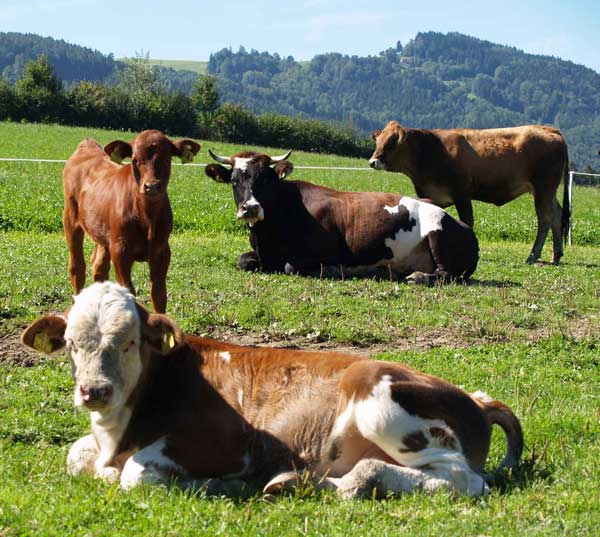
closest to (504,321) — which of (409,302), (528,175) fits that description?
(409,302)

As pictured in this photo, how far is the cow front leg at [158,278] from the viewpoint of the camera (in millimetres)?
9992

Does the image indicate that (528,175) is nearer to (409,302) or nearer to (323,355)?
(409,302)

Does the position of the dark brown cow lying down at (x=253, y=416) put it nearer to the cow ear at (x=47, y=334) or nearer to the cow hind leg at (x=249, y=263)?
the cow ear at (x=47, y=334)

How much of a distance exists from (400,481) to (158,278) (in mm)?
5239

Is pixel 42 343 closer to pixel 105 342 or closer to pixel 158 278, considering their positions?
pixel 105 342

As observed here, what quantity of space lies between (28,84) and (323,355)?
74.1 meters

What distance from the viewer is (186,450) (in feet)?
17.9

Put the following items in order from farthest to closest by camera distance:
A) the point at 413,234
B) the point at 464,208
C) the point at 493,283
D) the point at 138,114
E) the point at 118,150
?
1. the point at 138,114
2. the point at 464,208
3. the point at 413,234
4. the point at 493,283
5. the point at 118,150

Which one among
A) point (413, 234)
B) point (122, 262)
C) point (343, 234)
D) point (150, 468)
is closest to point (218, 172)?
point (343, 234)

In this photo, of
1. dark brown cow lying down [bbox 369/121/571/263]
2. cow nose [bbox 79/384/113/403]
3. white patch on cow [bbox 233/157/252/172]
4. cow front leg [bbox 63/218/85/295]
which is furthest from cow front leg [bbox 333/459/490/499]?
dark brown cow lying down [bbox 369/121/571/263]

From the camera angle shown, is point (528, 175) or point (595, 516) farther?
point (528, 175)

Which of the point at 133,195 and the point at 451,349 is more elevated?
the point at 133,195

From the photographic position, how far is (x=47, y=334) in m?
5.67

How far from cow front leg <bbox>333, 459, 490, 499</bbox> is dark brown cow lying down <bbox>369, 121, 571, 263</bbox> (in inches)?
503
